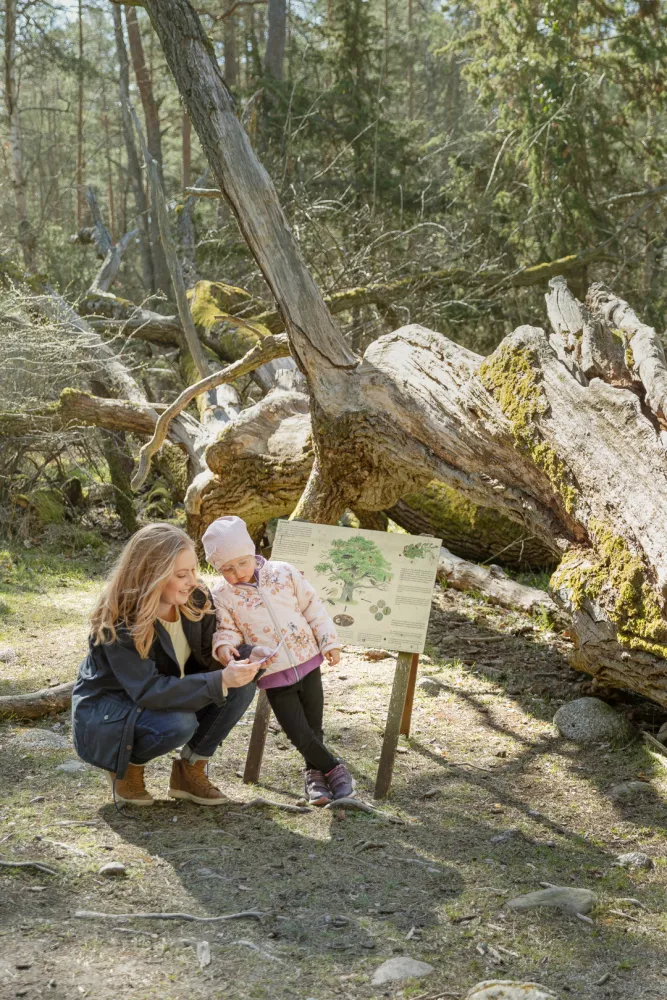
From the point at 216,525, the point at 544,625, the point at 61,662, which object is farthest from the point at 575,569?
the point at 61,662

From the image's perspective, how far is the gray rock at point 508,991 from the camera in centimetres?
230

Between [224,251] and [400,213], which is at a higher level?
[400,213]

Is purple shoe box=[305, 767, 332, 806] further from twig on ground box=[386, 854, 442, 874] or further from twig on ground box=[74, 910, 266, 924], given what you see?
twig on ground box=[74, 910, 266, 924]

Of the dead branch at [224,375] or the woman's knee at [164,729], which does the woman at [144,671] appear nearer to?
the woman's knee at [164,729]

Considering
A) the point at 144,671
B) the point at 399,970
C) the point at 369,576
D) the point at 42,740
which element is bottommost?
the point at 42,740

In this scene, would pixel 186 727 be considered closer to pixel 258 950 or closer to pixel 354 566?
pixel 258 950

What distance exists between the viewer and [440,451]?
16.0 ft

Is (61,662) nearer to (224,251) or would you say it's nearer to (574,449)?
(574,449)

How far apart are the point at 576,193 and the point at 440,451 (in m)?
6.20

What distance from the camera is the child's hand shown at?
11.1 feet

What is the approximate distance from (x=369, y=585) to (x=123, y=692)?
4.45 ft

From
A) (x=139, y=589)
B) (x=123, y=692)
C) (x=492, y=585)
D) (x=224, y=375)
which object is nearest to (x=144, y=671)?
(x=123, y=692)

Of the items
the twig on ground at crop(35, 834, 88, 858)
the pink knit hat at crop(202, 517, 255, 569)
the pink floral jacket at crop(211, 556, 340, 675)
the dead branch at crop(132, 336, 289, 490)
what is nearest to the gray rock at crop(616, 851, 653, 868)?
the pink floral jacket at crop(211, 556, 340, 675)

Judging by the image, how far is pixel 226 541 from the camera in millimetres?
3500
